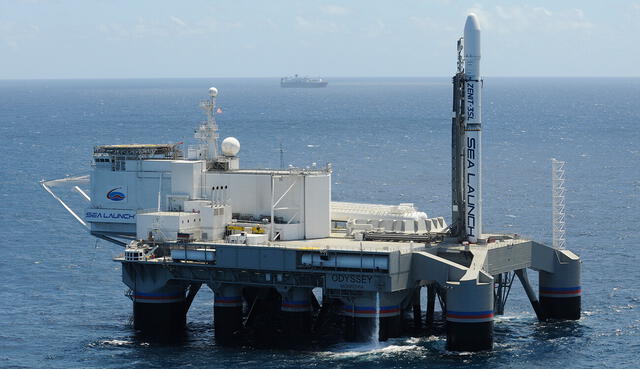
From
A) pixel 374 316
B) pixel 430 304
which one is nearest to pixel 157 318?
pixel 374 316

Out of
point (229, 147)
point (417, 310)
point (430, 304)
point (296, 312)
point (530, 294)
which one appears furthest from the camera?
point (229, 147)

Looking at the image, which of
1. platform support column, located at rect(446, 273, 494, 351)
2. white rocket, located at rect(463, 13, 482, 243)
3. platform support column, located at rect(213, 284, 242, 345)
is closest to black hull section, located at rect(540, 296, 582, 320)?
white rocket, located at rect(463, 13, 482, 243)

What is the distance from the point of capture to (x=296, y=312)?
7112 cm

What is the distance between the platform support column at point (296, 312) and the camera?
233 ft

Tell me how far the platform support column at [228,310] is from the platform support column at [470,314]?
1258 cm

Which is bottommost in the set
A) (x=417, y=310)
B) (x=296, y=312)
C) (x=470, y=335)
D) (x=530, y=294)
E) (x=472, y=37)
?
(x=470, y=335)

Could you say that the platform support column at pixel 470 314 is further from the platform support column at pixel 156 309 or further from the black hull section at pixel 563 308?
the platform support column at pixel 156 309

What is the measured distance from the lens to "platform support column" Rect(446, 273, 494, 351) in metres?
65.7

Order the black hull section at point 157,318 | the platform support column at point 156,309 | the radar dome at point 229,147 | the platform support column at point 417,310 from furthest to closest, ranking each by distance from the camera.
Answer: the radar dome at point 229,147 < the platform support column at point 417,310 < the platform support column at point 156,309 < the black hull section at point 157,318

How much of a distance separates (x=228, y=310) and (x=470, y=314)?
1420 cm

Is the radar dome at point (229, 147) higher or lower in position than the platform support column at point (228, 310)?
higher

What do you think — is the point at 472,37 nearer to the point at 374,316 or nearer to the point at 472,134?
the point at 472,134

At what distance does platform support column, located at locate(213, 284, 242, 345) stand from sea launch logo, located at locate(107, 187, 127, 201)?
34.6ft

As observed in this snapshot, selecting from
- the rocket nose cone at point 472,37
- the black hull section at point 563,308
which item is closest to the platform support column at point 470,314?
the black hull section at point 563,308
